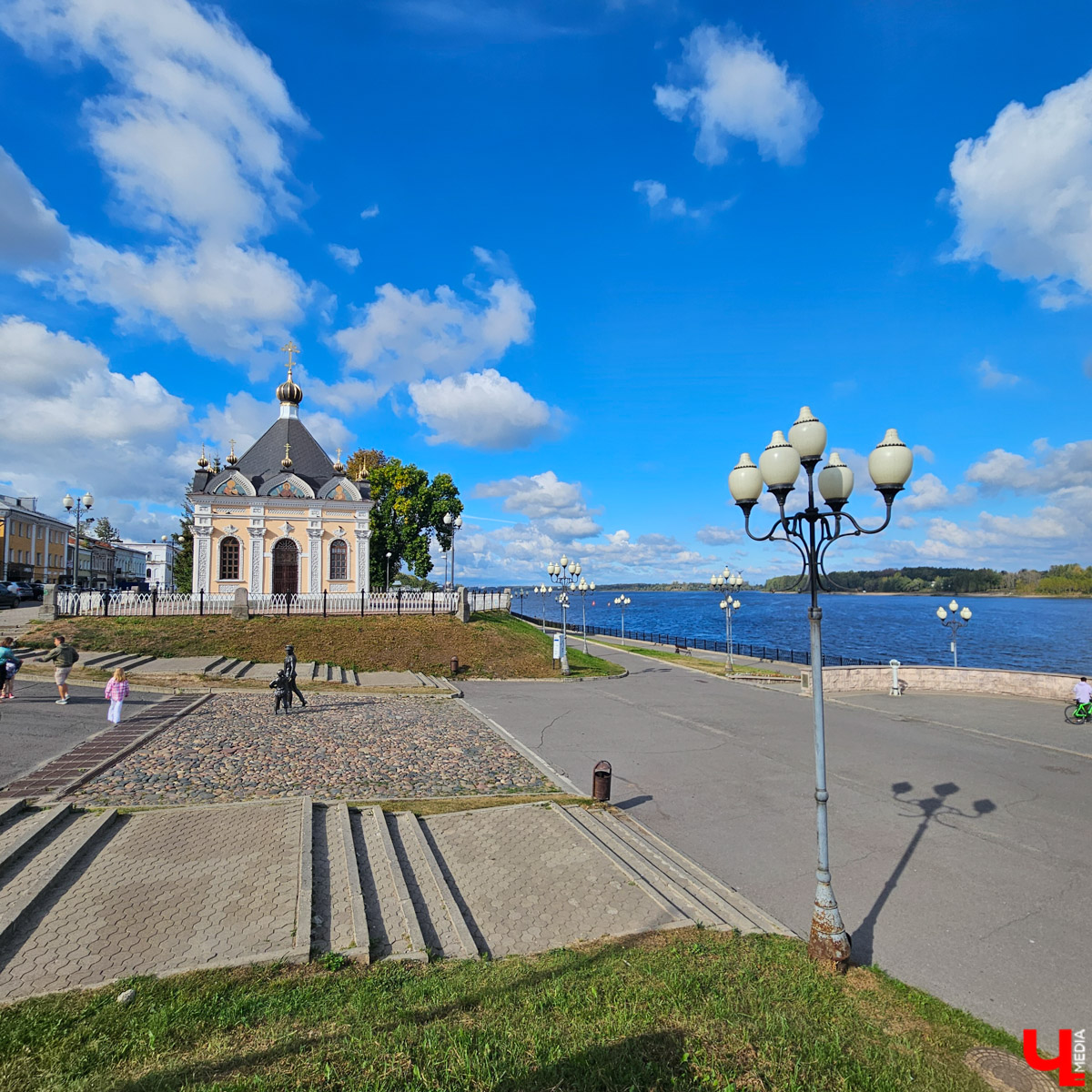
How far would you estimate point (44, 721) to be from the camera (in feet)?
44.5

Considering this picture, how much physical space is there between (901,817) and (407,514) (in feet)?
139

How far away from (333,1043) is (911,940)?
5810 mm

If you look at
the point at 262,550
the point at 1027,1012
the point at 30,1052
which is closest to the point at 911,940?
the point at 1027,1012

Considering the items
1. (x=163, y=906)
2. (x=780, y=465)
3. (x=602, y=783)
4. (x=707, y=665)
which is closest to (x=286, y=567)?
(x=707, y=665)

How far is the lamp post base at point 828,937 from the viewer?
18.0 feet

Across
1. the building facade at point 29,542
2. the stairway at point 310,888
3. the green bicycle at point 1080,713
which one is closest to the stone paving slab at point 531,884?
the stairway at point 310,888

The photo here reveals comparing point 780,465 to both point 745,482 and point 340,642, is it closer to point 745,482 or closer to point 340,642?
point 745,482

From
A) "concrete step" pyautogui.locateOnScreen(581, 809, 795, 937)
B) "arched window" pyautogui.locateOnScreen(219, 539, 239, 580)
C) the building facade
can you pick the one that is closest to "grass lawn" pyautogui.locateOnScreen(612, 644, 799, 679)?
"concrete step" pyautogui.locateOnScreen(581, 809, 795, 937)

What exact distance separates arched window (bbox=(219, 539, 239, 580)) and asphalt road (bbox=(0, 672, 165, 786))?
14.2 meters

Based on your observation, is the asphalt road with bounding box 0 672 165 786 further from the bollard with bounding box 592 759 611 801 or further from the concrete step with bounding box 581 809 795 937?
the concrete step with bounding box 581 809 795 937

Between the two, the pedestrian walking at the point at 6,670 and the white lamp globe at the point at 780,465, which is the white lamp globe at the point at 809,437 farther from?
the pedestrian walking at the point at 6,670

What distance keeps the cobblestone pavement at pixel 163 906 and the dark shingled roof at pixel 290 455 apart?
29875mm

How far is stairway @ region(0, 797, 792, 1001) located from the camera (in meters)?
5.55

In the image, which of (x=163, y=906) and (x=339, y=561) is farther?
(x=339, y=561)
